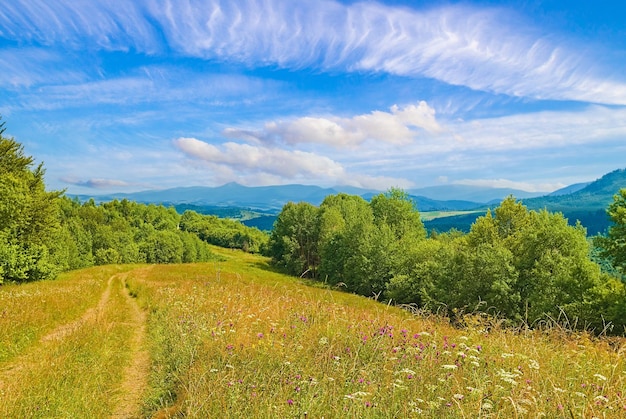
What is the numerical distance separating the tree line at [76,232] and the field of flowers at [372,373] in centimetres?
3209

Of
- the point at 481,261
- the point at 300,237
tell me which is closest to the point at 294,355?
the point at 481,261

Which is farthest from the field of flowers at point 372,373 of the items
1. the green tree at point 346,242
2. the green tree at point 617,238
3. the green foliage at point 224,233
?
the green foliage at point 224,233

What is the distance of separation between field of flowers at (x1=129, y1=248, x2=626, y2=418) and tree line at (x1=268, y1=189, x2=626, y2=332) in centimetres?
639

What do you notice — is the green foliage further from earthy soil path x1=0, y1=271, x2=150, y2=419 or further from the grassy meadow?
the grassy meadow

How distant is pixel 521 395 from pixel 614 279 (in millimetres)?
38697

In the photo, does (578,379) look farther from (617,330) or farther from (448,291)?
(448,291)

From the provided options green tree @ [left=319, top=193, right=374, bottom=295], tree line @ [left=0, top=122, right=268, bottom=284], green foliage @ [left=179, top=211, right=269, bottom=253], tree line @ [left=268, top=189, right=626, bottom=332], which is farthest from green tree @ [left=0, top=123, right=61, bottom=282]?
green foliage @ [left=179, top=211, right=269, bottom=253]

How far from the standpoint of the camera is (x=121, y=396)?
7711 mm

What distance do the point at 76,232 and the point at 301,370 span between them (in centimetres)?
8674

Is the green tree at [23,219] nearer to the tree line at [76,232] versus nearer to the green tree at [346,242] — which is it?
the tree line at [76,232]

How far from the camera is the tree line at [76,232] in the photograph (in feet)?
109

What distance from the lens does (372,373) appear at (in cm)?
582

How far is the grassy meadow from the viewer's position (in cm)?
477

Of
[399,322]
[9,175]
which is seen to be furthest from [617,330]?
[9,175]
